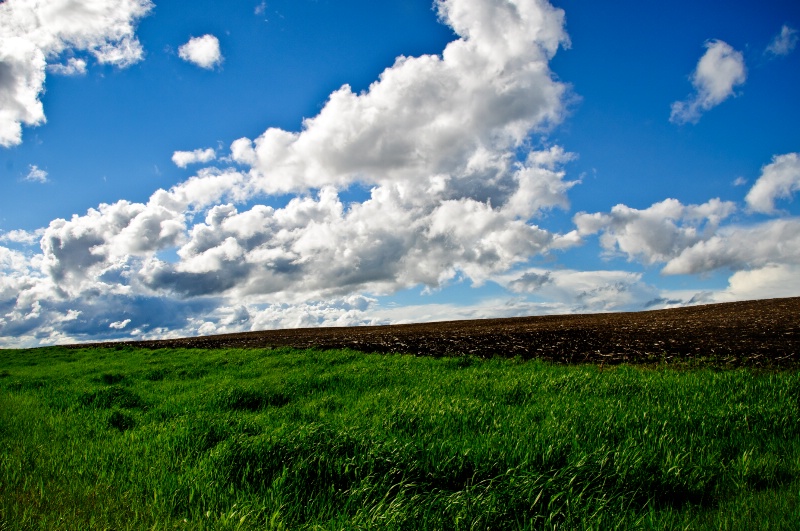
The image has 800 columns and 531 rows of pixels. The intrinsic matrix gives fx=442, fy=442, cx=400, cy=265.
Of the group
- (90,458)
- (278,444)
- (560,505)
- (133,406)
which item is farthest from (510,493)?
(133,406)

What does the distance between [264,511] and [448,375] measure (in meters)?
9.28

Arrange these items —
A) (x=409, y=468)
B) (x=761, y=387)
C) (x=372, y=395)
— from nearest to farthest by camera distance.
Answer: (x=409, y=468)
(x=761, y=387)
(x=372, y=395)

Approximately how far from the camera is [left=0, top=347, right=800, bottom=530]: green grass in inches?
164

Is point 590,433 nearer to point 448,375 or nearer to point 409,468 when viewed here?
point 409,468

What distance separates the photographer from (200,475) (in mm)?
5117

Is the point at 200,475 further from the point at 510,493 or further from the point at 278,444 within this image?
the point at 510,493

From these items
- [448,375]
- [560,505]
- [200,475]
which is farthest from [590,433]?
[448,375]

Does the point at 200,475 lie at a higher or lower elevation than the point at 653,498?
higher

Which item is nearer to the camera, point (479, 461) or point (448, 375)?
point (479, 461)

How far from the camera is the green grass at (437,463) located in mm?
4160

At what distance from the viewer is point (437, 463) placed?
17.0 feet

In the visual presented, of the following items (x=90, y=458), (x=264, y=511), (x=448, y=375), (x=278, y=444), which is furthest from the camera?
(x=448, y=375)

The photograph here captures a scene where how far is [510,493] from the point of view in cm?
436

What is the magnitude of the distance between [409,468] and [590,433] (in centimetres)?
297
